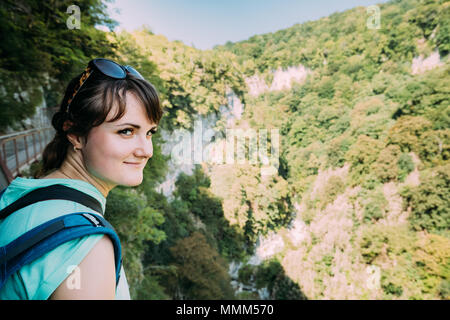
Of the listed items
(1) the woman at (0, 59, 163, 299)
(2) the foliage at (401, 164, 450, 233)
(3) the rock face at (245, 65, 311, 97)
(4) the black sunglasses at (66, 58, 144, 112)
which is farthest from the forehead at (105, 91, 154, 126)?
(3) the rock face at (245, 65, 311, 97)

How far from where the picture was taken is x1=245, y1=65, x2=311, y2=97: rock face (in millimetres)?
45219

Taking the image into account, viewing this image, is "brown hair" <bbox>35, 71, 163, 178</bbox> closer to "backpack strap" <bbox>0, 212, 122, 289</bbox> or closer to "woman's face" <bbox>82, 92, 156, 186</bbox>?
"woman's face" <bbox>82, 92, 156, 186</bbox>

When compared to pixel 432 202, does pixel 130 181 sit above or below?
above

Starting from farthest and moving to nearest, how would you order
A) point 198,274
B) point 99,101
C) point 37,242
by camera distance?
1. point 198,274
2. point 99,101
3. point 37,242

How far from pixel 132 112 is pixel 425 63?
40.7 meters

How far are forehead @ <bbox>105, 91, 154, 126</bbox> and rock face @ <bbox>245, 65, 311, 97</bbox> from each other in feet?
150

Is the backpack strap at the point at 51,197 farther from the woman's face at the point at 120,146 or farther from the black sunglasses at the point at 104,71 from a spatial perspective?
the black sunglasses at the point at 104,71

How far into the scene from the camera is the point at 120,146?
0.87 meters

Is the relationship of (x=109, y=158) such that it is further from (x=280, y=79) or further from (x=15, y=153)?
(x=280, y=79)

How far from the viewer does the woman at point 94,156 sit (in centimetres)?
56

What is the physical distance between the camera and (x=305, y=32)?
49.7 m

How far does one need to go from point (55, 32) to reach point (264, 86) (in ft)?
148

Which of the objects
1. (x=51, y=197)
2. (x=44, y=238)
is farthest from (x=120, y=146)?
(x=44, y=238)

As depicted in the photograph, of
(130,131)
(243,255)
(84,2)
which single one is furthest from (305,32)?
(130,131)
